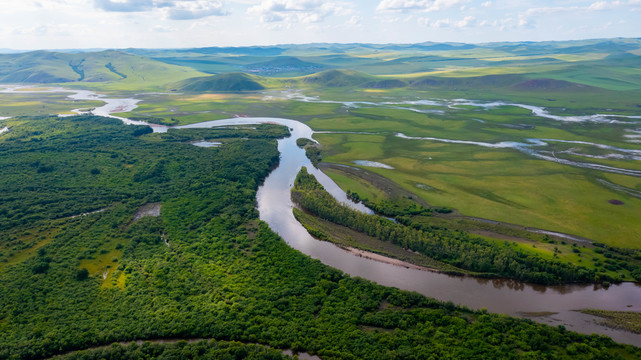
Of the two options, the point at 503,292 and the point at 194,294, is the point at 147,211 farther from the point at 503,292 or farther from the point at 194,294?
the point at 503,292

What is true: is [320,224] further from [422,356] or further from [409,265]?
[422,356]

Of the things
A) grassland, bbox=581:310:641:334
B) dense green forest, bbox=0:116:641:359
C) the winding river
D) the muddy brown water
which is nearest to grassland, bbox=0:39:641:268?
the muddy brown water

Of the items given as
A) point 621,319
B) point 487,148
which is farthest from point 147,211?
point 487,148

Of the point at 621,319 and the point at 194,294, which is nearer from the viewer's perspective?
the point at 621,319

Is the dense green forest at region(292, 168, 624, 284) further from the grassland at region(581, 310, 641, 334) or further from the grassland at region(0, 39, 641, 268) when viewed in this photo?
the grassland at region(0, 39, 641, 268)

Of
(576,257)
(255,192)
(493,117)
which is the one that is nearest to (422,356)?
(576,257)
